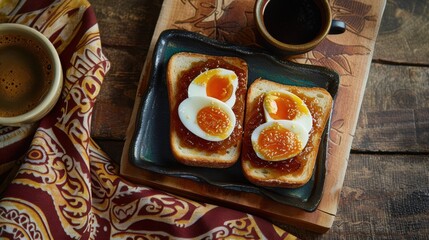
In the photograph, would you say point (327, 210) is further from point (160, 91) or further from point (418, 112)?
Result: point (160, 91)

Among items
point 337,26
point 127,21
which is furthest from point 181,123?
point 337,26

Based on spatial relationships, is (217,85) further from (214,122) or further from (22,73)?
(22,73)

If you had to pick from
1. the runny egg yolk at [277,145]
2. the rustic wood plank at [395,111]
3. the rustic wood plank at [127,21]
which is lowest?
the rustic wood plank at [395,111]

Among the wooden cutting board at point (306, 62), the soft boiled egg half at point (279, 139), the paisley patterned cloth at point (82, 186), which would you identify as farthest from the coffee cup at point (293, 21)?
the paisley patterned cloth at point (82, 186)

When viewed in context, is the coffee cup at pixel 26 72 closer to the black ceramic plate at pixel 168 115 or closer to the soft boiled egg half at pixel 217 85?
the black ceramic plate at pixel 168 115

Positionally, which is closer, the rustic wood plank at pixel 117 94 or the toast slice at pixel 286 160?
the toast slice at pixel 286 160

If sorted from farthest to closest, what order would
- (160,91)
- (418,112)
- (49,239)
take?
(418,112)
(160,91)
(49,239)

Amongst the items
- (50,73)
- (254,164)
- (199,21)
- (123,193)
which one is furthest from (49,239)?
(199,21)
